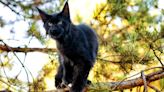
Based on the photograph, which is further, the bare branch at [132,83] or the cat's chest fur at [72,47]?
the cat's chest fur at [72,47]

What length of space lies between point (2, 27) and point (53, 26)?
773 mm

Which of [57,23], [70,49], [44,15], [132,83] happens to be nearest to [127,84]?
[132,83]

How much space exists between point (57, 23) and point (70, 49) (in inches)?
9.0

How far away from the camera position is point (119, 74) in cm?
282

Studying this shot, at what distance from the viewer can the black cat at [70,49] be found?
94.9 inches

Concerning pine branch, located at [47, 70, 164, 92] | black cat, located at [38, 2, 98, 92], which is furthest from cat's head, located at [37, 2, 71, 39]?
pine branch, located at [47, 70, 164, 92]

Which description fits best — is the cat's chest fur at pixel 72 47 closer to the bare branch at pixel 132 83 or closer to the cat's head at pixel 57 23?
the cat's head at pixel 57 23

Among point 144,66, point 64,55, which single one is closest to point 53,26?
point 64,55

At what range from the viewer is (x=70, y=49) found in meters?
2.53

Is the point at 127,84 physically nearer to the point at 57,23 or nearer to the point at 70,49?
the point at 70,49

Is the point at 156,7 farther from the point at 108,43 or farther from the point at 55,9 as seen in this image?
the point at 55,9

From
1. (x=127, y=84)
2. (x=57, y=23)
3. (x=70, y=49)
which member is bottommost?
(x=127, y=84)

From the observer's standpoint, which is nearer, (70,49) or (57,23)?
(57,23)

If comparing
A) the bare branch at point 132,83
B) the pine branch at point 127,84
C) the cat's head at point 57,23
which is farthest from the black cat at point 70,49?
the bare branch at point 132,83
